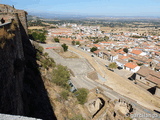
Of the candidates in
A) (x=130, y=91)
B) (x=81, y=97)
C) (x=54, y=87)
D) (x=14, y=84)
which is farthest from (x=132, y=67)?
(x=14, y=84)

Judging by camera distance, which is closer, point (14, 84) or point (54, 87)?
point (14, 84)

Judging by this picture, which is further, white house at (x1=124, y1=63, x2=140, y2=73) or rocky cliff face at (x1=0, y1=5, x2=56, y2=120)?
white house at (x1=124, y1=63, x2=140, y2=73)

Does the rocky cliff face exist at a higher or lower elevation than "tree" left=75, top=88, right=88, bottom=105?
higher

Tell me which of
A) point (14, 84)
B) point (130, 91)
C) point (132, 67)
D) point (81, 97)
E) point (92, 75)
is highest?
point (14, 84)

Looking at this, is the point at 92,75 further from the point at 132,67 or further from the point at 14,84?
the point at 14,84

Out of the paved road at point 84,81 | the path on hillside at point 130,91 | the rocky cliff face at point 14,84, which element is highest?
the rocky cliff face at point 14,84

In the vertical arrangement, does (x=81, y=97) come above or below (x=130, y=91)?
above

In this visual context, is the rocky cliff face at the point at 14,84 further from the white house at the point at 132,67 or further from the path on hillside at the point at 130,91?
the white house at the point at 132,67

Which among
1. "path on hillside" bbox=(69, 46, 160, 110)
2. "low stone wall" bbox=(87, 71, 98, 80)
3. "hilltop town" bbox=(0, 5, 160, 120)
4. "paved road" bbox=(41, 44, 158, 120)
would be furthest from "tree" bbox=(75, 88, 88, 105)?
"path on hillside" bbox=(69, 46, 160, 110)

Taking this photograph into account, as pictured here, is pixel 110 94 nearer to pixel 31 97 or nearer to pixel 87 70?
pixel 87 70

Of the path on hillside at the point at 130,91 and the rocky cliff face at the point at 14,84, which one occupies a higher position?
the rocky cliff face at the point at 14,84

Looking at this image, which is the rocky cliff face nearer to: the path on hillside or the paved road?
the paved road

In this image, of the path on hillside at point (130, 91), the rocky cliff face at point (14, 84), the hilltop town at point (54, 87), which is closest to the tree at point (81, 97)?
the hilltop town at point (54, 87)

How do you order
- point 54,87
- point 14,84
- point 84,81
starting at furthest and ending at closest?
point 84,81, point 54,87, point 14,84
